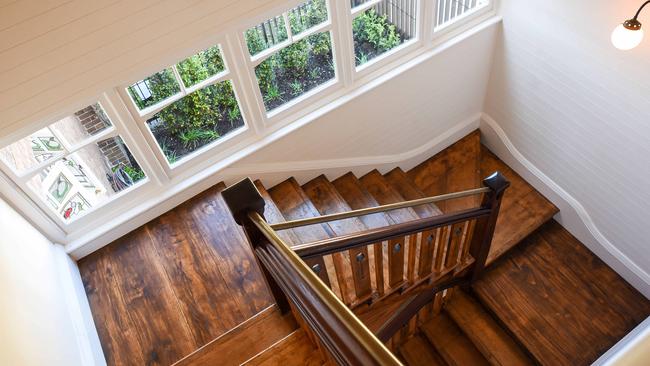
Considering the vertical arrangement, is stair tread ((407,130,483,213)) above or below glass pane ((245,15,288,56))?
below

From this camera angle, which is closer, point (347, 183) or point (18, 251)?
point (18, 251)

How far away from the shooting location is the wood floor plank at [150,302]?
2.72m

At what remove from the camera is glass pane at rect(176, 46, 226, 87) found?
2.93 metres

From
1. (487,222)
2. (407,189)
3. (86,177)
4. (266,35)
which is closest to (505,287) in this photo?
(407,189)

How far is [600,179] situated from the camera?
3.66 metres

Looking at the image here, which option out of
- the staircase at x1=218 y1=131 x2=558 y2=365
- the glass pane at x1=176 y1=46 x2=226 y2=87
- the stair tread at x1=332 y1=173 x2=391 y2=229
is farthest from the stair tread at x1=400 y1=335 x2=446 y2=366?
the glass pane at x1=176 y1=46 x2=226 y2=87

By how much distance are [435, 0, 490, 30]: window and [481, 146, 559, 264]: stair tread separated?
1460 mm

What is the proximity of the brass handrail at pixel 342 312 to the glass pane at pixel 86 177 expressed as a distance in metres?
1.84

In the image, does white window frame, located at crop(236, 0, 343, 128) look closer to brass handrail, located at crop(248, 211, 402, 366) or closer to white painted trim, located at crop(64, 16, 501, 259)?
white painted trim, located at crop(64, 16, 501, 259)

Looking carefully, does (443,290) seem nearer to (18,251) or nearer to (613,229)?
(613,229)

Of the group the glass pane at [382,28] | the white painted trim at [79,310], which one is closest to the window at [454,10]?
the glass pane at [382,28]

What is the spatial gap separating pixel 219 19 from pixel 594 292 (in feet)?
11.1

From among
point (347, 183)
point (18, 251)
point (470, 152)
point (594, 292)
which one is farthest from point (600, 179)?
point (18, 251)

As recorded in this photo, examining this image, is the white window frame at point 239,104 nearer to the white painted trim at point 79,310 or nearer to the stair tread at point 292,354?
the white painted trim at point 79,310
